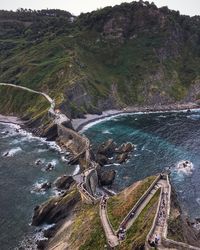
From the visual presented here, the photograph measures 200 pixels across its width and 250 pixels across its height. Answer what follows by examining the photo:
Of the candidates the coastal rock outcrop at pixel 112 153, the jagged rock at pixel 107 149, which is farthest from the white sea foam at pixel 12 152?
the jagged rock at pixel 107 149

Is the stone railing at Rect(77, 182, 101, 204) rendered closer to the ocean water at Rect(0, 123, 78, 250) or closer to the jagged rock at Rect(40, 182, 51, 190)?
the ocean water at Rect(0, 123, 78, 250)

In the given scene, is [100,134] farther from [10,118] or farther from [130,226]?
[130,226]

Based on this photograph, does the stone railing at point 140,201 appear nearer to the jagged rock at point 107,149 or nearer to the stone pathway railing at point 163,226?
the stone pathway railing at point 163,226

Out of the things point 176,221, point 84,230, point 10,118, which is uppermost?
point 176,221

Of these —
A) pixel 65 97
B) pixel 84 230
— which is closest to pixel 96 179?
pixel 84 230

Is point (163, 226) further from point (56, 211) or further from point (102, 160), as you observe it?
point (102, 160)

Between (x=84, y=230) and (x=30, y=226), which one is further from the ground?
(x=84, y=230)

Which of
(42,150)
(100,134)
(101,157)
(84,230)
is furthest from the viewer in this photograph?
(100,134)

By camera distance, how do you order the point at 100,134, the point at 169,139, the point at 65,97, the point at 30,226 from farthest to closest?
the point at 65,97 → the point at 100,134 → the point at 169,139 → the point at 30,226

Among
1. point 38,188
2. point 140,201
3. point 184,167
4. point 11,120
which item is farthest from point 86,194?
point 11,120
